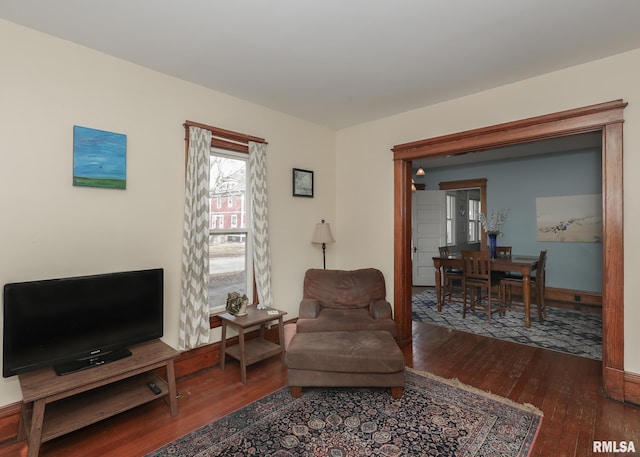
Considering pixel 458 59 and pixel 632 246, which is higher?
pixel 458 59

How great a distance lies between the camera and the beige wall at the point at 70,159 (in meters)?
2.11

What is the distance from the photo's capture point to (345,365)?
2494mm

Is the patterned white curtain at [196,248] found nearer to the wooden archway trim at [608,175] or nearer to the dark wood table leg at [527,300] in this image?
the wooden archway trim at [608,175]

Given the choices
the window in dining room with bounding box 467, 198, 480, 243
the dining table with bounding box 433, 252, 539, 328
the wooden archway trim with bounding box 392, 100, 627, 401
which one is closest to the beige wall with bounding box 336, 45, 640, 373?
the wooden archway trim with bounding box 392, 100, 627, 401

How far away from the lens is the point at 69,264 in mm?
2312

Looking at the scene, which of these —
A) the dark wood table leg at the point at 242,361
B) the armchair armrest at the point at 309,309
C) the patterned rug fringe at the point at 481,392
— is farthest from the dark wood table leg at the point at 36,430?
the patterned rug fringe at the point at 481,392

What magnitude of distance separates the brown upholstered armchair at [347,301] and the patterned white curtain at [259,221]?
0.46 meters

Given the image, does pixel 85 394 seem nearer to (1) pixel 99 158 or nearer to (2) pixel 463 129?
(1) pixel 99 158

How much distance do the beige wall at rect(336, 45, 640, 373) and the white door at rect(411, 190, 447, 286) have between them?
3.10 m

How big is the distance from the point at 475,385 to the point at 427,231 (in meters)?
4.53

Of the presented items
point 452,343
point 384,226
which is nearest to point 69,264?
point 384,226

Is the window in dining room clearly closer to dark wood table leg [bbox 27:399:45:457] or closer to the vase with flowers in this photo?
the vase with flowers

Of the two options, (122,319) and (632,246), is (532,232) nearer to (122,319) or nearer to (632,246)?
(632,246)

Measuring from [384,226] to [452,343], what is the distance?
1548 millimetres
